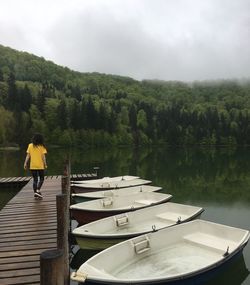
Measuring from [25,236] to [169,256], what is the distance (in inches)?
152

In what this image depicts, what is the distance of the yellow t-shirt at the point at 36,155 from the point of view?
502 inches

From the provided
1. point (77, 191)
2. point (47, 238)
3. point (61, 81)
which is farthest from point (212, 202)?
point (61, 81)

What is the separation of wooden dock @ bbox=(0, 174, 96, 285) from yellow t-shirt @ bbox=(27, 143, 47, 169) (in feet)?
4.97

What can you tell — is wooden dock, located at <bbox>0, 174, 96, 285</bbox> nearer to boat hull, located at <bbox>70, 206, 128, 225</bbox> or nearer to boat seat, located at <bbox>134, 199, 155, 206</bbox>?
boat hull, located at <bbox>70, 206, 128, 225</bbox>

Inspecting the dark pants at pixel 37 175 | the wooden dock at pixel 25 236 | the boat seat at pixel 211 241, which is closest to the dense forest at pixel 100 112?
the dark pants at pixel 37 175

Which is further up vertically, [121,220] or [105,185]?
[105,185]

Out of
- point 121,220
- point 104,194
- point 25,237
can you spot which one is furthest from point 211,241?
point 104,194

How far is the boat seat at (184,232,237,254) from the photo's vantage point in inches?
382

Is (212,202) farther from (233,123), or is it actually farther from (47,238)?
(233,123)

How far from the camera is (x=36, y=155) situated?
12.8 meters

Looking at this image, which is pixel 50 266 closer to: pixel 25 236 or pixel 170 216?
pixel 25 236

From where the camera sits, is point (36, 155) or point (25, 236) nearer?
point (25, 236)

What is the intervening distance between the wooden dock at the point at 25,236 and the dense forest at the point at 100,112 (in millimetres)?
64631

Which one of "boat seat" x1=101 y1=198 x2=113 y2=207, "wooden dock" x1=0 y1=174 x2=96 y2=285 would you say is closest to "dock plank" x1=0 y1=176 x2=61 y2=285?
"wooden dock" x1=0 y1=174 x2=96 y2=285
